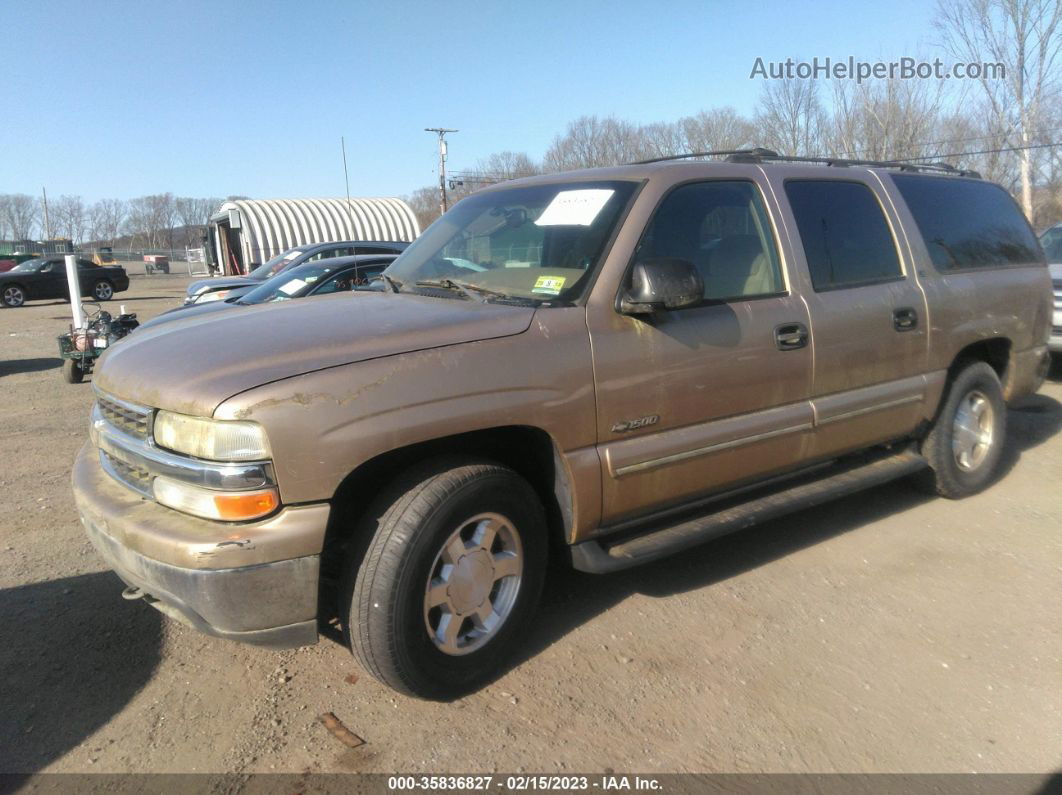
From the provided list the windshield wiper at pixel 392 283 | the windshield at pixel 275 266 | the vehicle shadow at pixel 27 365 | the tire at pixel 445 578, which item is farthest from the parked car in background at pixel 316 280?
the tire at pixel 445 578

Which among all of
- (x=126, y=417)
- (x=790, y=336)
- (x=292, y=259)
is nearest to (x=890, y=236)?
(x=790, y=336)

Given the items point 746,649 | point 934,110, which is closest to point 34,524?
point 746,649

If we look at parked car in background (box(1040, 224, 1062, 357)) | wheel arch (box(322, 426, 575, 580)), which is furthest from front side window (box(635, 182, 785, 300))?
parked car in background (box(1040, 224, 1062, 357))

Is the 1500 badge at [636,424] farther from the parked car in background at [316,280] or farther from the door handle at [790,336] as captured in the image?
the parked car in background at [316,280]

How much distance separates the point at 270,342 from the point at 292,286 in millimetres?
6945

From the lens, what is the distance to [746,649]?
3211mm

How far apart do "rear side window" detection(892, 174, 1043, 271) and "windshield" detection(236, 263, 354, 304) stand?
6.49 m

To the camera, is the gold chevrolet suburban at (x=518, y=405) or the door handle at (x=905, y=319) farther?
the door handle at (x=905, y=319)

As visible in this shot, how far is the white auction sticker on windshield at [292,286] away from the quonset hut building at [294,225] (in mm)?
21111

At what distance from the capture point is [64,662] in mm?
3105

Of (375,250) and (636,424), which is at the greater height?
(375,250)

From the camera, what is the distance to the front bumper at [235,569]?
2.41 metres

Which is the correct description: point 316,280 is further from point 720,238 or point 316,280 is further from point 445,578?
point 445,578

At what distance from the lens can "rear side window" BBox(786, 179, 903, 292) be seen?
154 inches
